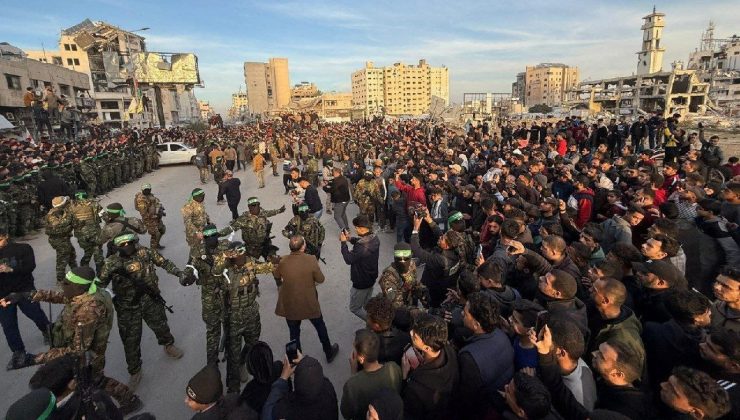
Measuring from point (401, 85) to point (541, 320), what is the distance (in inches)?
5664

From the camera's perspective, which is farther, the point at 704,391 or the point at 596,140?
the point at 596,140

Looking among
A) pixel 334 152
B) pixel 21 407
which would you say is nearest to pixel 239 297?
pixel 21 407

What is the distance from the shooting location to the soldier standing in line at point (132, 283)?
4234 millimetres

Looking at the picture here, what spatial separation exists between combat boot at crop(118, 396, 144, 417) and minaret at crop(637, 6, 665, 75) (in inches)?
4382

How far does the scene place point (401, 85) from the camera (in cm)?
13838

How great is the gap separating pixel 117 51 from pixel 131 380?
55.2 m

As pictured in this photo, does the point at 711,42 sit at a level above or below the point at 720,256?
above

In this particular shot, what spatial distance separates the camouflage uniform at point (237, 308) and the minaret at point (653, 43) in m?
110

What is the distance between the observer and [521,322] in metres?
2.73

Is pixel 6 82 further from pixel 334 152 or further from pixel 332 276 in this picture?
pixel 332 276

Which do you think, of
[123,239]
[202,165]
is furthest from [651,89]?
[123,239]

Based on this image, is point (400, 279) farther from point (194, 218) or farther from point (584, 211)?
point (194, 218)

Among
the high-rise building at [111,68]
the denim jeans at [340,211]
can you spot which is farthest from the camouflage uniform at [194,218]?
the high-rise building at [111,68]

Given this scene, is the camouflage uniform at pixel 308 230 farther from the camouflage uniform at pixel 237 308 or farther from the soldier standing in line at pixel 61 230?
the soldier standing in line at pixel 61 230
